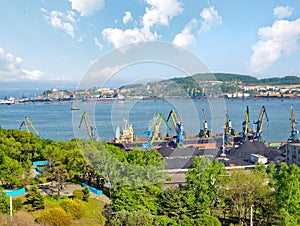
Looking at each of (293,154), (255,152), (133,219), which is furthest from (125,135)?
(133,219)

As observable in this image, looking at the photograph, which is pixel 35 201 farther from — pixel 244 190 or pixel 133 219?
pixel 244 190

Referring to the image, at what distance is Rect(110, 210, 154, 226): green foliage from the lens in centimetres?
271

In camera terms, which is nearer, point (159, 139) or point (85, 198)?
point (85, 198)

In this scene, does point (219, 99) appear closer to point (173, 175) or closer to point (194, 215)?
point (173, 175)

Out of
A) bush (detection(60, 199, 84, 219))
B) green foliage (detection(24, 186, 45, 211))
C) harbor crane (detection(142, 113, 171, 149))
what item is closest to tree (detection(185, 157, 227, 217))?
bush (detection(60, 199, 84, 219))

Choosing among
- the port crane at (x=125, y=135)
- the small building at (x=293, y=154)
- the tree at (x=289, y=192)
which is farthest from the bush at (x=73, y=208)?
the port crane at (x=125, y=135)

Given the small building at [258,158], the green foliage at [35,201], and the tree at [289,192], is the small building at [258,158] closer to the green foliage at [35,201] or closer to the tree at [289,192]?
the tree at [289,192]

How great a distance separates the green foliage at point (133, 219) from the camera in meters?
2.71

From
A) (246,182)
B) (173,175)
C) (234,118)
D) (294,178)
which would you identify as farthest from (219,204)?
(234,118)

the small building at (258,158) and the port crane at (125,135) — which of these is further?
the port crane at (125,135)

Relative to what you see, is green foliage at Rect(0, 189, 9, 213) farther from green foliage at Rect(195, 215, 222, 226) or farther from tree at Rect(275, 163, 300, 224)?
tree at Rect(275, 163, 300, 224)

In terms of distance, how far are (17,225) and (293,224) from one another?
2.21 meters

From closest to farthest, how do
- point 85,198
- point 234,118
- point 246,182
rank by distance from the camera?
point 246,182, point 85,198, point 234,118

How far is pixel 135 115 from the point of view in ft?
56.5
